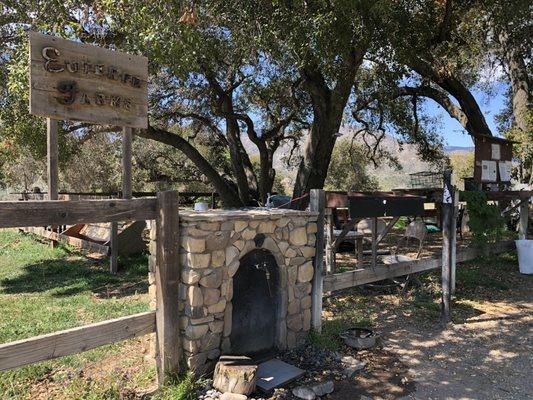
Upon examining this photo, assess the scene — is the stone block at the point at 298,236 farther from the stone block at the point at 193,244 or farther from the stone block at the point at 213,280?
the stone block at the point at 193,244

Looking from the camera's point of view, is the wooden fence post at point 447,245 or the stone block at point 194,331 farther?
the wooden fence post at point 447,245

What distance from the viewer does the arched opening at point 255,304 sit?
4551 millimetres

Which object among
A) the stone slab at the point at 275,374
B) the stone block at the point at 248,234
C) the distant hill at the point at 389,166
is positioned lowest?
the stone slab at the point at 275,374

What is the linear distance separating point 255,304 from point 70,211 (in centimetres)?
215

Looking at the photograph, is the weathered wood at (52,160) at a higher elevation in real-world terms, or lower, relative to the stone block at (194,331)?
higher

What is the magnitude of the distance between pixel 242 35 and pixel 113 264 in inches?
203

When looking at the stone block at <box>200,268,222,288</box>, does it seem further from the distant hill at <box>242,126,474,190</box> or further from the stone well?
the distant hill at <box>242,126,474,190</box>

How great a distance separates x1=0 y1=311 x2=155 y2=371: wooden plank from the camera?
126 inches

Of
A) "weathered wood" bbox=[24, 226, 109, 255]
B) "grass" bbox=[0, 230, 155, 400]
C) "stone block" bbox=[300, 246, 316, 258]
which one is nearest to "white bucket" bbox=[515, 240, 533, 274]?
"stone block" bbox=[300, 246, 316, 258]

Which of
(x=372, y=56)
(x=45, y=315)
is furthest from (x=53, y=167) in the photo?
(x=372, y=56)

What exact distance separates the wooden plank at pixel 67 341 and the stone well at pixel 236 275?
1.61 ft

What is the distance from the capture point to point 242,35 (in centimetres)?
796

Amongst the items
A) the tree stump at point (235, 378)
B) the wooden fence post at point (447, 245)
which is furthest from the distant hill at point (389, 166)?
the tree stump at point (235, 378)

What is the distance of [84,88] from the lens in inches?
152
